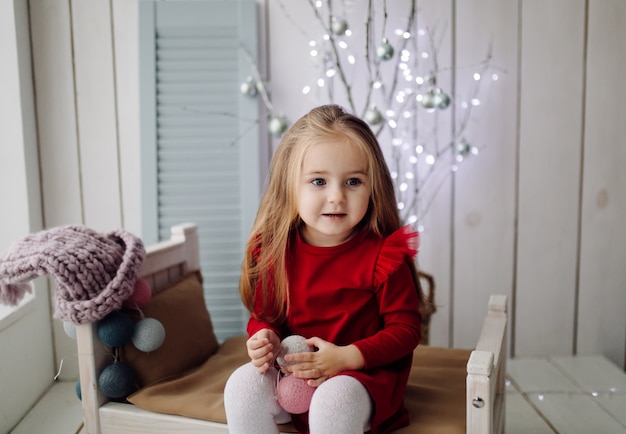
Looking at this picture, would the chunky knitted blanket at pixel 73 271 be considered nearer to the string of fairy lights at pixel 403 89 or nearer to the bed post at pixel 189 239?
the bed post at pixel 189 239

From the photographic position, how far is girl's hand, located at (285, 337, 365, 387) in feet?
3.12

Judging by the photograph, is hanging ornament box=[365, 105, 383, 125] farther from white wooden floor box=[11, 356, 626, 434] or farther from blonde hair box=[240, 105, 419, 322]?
white wooden floor box=[11, 356, 626, 434]

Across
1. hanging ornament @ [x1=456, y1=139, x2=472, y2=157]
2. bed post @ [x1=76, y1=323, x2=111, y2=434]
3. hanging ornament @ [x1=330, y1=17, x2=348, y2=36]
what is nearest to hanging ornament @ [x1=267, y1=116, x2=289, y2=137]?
hanging ornament @ [x1=330, y1=17, x2=348, y2=36]

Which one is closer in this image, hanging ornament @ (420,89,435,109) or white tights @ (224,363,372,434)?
white tights @ (224,363,372,434)

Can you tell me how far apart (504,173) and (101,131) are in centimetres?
127

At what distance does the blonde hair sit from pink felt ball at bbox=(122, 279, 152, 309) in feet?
0.68

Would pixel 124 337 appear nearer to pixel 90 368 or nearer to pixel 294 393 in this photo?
pixel 90 368

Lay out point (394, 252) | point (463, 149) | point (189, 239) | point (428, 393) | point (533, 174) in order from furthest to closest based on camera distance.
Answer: point (533, 174)
point (463, 149)
point (189, 239)
point (428, 393)
point (394, 252)

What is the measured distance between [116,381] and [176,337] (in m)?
0.19

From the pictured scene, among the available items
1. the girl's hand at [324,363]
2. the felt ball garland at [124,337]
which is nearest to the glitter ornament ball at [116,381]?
the felt ball garland at [124,337]

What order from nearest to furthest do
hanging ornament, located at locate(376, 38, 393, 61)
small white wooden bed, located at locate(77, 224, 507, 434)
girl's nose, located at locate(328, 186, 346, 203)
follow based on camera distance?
small white wooden bed, located at locate(77, 224, 507, 434), girl's nose, located at locate(328, 186, 346, 203), hanging ornament, located at locate(376, 38, 393, 61)

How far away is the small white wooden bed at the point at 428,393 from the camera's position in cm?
89

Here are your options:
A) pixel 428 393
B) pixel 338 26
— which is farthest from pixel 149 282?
pixel 338 26

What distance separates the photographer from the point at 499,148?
6.03ft
